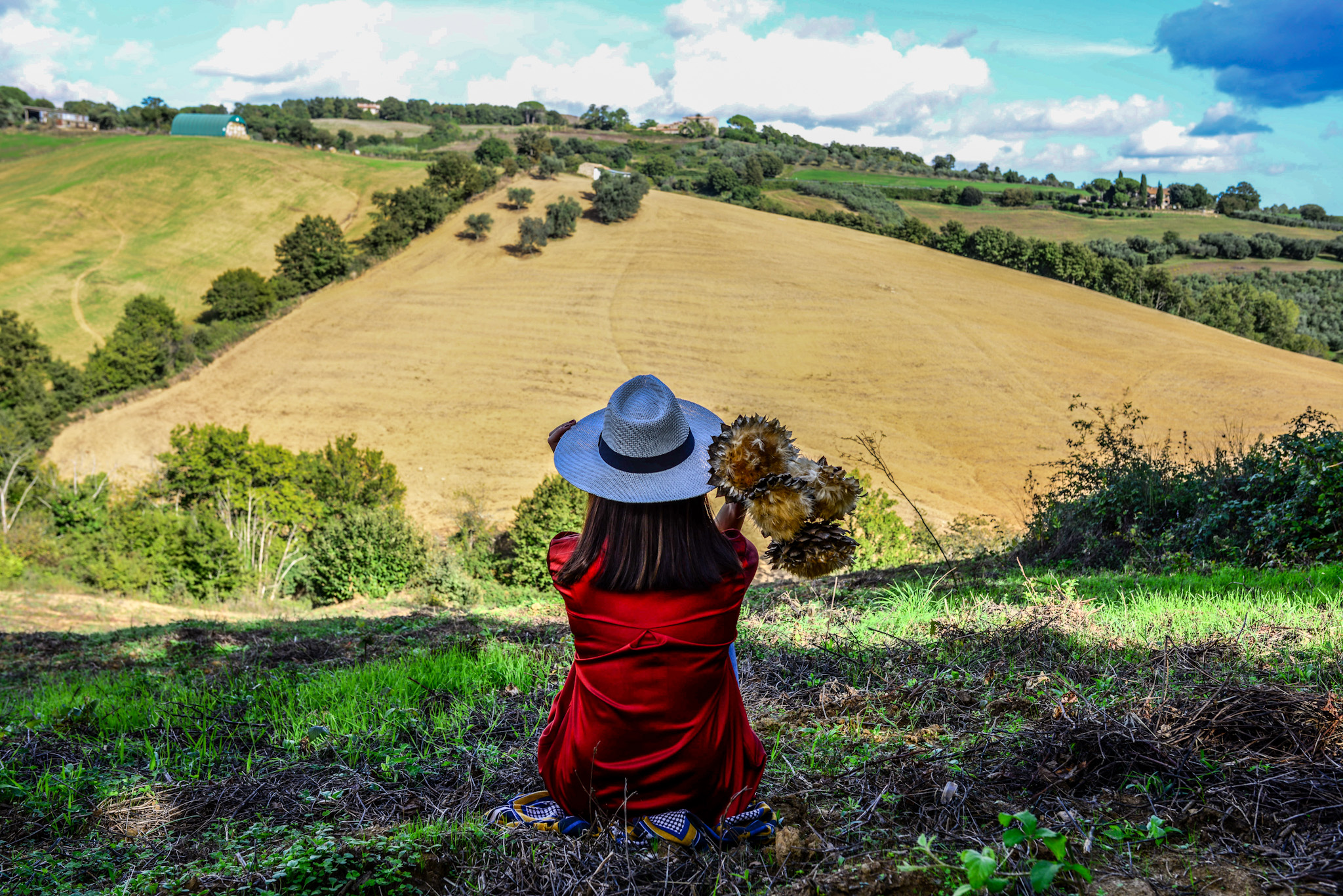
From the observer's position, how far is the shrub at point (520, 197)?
51.2 meters

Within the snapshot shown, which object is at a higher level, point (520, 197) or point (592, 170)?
point (592, 170)

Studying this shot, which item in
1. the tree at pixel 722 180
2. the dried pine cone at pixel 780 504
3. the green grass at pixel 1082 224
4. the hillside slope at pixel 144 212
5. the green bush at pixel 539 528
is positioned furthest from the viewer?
the tree at pixel 722 180

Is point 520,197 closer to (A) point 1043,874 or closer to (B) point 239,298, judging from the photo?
(B) point 239,298

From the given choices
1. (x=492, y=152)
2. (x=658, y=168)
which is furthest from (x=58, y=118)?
(x=658, y=168)

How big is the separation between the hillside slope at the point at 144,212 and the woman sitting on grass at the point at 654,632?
51.7m

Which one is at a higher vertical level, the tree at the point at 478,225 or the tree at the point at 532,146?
the tree at the point at 532,146

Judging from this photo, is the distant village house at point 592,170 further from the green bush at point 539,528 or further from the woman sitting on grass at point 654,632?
the woman sitting on grass at point 654,632

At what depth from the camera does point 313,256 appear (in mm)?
46562

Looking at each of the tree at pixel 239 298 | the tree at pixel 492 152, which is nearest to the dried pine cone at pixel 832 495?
the tree at pixel 239 298

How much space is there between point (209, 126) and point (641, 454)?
100 m

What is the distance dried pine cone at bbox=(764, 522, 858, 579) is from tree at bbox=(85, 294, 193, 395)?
43.8 meters

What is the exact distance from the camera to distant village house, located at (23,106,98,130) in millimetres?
86188

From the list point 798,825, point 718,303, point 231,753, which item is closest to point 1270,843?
point 798,825

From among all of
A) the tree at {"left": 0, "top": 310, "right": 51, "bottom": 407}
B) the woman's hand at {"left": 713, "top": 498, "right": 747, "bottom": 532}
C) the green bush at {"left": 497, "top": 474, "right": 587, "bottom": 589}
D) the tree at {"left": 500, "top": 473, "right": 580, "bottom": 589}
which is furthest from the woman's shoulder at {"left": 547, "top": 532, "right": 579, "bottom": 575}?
the tree at {"left": 0, "top": 310, "right": 51, "bottom": 407}
